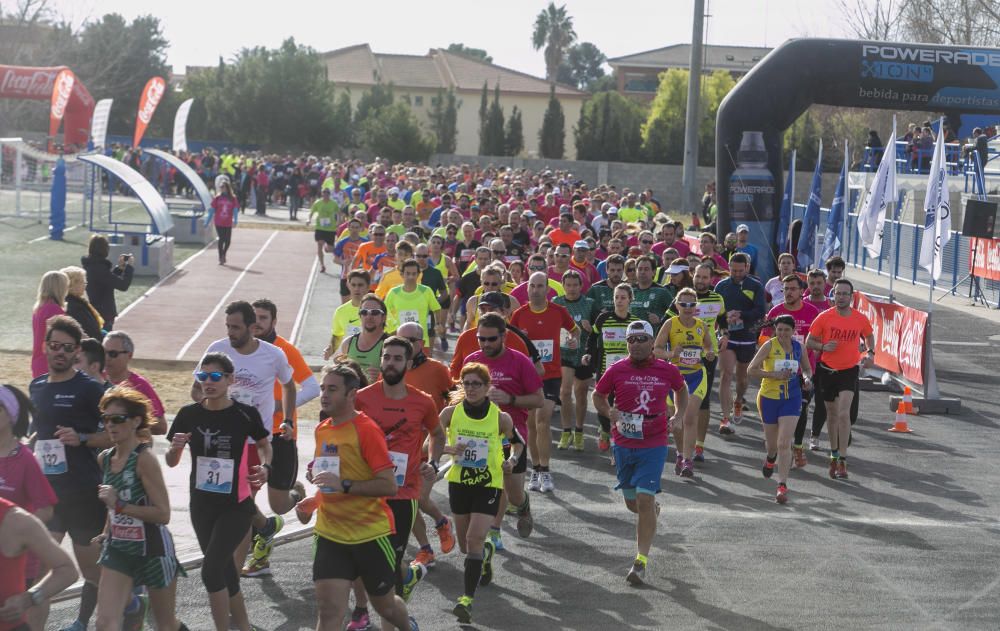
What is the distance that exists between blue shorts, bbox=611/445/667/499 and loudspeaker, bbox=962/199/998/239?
2145 cm

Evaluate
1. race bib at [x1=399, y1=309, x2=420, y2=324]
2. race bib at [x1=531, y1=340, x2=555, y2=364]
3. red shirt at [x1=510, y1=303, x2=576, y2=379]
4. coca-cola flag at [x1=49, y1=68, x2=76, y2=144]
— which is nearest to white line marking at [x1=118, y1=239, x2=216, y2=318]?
coca-cola flag at [x1=49, y1=68, x2=76, y2=144]

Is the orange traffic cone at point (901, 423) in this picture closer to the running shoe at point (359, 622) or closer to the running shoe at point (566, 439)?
the running shoe at point (566, 439)

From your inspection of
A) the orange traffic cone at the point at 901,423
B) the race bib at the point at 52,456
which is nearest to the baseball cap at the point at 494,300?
the race bib at the point at 52,456

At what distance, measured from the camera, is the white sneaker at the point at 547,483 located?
11.6 meters

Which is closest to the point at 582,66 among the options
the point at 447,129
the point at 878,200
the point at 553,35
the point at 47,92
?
the point at 553,35

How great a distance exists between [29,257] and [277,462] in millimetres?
22179

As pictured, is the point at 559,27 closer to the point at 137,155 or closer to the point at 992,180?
the point at 137,155

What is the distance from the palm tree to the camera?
133m

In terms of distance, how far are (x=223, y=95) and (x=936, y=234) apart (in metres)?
64.7

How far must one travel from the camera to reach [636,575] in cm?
898

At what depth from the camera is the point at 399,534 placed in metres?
7.96

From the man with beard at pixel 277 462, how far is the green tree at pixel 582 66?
540ft

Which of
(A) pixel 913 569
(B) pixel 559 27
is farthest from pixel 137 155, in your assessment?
(B) pixel 559 27

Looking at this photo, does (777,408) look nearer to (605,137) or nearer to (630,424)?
(630,424)
